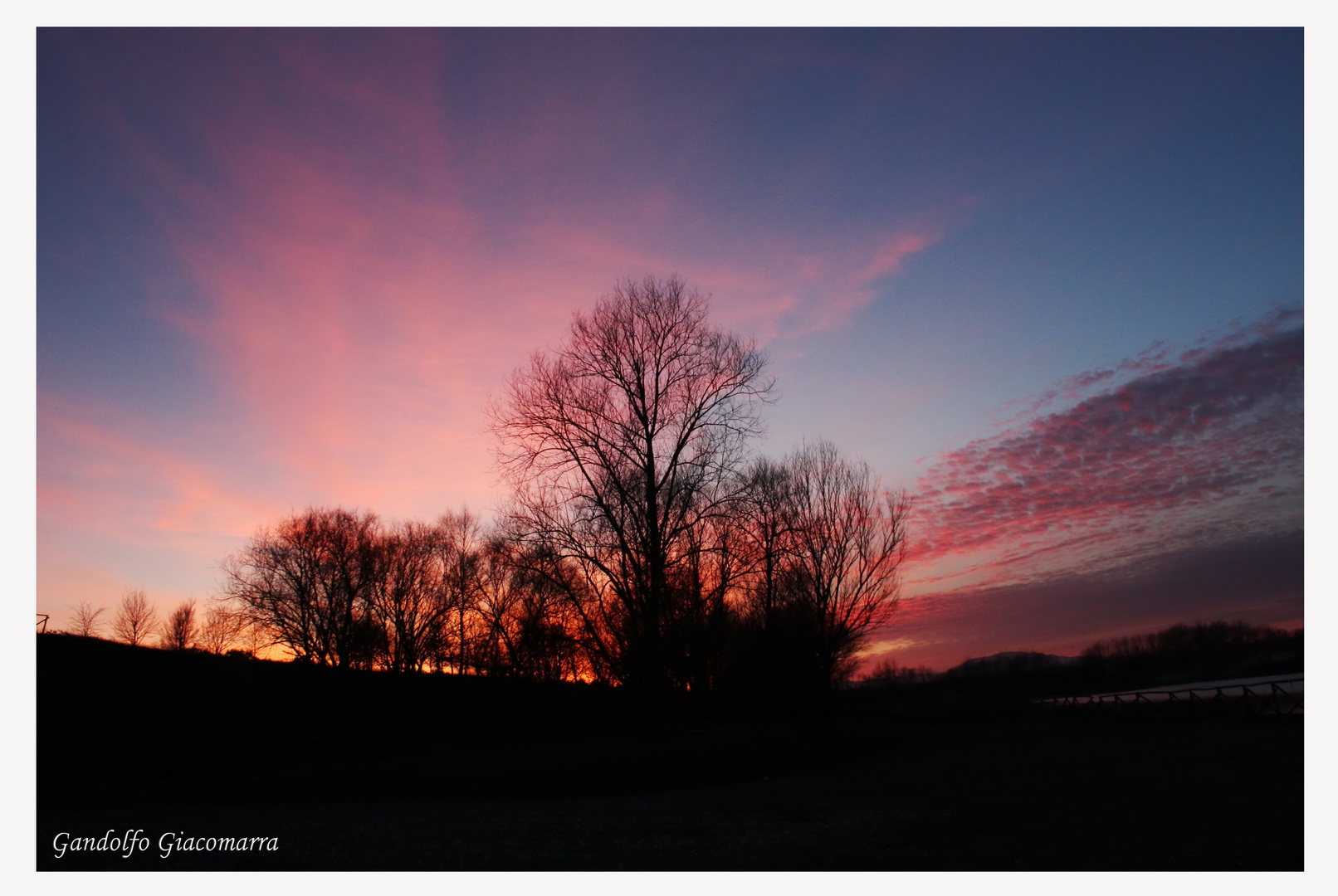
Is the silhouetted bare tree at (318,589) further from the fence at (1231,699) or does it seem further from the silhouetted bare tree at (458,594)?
the fence at (1231,699)

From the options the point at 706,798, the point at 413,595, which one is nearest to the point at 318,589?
the point at 413,595

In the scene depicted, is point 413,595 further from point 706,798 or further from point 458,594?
point 706,798

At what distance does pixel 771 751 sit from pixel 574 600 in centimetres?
714

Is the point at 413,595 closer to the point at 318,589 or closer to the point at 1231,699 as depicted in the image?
the point at 318,589

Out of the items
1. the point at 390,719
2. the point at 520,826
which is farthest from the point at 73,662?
the point at 520,826

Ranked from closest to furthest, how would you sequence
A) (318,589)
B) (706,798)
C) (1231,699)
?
(706,798), (1231,699), (318,589)

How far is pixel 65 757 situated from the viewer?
24.1 meters

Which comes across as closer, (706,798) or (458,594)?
(706,798)

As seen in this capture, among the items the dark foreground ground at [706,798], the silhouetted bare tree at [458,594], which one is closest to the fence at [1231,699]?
the dark foreground ground at [706,798]

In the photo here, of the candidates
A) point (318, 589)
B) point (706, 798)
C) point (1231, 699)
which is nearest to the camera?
point (706, 798)

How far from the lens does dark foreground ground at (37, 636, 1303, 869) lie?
8727 millimetres

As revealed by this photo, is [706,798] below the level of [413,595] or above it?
below

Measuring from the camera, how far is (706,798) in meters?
14.7

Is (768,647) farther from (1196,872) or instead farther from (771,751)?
(1196,872)
